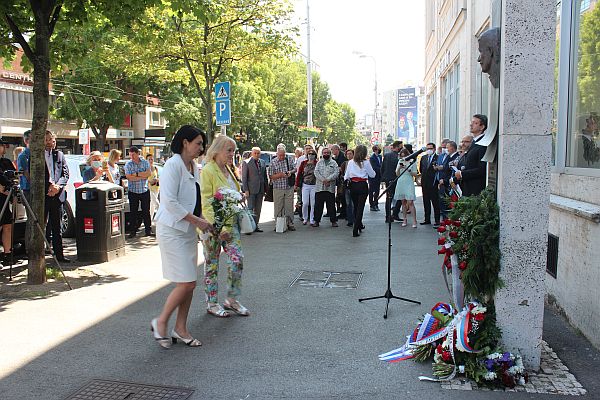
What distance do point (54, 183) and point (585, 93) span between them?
7169mm

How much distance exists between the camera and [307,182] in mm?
13219

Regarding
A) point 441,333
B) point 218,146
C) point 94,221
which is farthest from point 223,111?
point 441,333

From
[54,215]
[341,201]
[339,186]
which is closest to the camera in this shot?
[54,215]

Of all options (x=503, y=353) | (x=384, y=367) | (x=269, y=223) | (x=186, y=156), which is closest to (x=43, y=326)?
(x=186, y=156)

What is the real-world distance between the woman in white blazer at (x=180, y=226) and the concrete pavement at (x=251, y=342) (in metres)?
0.27

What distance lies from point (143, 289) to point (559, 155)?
527 cm

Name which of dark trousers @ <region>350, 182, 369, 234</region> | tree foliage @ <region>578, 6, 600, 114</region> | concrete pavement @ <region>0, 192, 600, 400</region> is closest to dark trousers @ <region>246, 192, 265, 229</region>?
dark trousers @ <region>350, 182, 369, 234</region>

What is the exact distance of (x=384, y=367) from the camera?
464cm

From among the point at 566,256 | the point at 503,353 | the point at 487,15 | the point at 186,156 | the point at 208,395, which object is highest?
the point at 487,15

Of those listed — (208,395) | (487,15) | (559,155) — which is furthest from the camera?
(487,15)

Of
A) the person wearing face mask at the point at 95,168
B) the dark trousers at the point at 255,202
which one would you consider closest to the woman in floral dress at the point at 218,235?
the person wearing face mask at the point at 95,168

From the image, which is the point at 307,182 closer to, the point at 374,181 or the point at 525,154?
the point at 374,181

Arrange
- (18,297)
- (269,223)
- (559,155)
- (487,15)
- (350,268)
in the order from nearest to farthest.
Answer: (559,155)
(18,297)
(350,268)
(487,15)
(269,223)

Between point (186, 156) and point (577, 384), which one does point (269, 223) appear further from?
point (577, 384)
